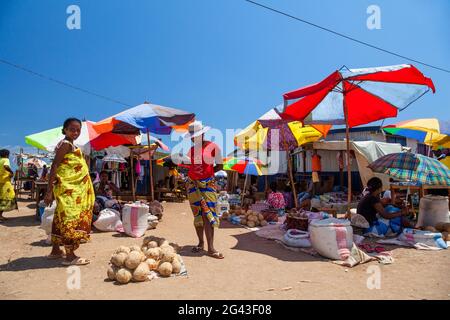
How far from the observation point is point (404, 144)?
1509 cm

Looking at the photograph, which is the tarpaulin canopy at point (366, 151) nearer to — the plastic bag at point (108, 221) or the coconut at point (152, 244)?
the plastic bag at point (108, 221)

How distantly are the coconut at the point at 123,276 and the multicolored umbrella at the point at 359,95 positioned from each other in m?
3.53

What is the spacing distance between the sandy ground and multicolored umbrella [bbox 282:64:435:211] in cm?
181

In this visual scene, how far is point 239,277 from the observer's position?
3.59m

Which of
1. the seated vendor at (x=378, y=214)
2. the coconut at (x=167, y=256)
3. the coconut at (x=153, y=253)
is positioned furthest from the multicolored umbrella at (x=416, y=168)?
the coconut at (x=153, y=253)

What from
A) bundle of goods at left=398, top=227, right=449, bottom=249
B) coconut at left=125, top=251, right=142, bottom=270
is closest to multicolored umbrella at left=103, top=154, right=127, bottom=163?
coconut at left=125, top=251, right=142, bottom=270

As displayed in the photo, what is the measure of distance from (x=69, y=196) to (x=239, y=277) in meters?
2.22

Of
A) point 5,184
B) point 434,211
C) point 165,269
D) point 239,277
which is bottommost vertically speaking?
point 239,277

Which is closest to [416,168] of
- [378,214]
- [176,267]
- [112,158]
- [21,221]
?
[378,214]

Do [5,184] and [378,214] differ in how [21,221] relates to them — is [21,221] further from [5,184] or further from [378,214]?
[378,214]

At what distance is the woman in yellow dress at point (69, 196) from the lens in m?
3.89

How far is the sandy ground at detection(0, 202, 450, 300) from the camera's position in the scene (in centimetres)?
305

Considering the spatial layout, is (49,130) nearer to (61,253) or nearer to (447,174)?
(61,253)
